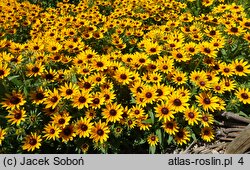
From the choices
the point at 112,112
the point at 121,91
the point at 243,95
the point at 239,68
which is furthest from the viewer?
the point at 239,68

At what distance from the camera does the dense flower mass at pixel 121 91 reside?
391 cm

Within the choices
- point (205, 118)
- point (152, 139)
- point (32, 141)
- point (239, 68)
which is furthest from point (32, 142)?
point (239, 68)

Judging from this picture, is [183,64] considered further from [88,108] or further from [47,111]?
[47,111]

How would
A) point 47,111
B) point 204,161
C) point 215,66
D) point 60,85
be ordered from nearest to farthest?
1. point 204,161
2. point 47,111
3. point 60,85
4. point 215,66

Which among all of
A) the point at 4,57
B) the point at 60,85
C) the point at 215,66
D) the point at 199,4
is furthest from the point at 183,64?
the point at 199,4

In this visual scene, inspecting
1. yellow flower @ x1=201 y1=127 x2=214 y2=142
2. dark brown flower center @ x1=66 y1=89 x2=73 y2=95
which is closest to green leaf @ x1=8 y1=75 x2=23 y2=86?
dark brown flower center @ x1=66 y1=89 x2=73 y2=95

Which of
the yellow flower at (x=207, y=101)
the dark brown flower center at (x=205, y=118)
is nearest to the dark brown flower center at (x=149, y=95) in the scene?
the yellow flower at (x=207, y=101)

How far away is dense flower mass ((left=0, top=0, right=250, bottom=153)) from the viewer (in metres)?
3.91

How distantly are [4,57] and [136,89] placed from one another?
1.75 meters

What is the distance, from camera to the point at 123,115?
409 cm

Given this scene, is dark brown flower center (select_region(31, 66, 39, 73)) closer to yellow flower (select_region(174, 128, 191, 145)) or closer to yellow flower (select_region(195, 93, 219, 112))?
yellow flower (select_region(174, 128, 191, 145))

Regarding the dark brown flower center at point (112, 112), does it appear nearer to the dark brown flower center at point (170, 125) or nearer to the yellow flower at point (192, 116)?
the dark brown flower center at point (170, 125)

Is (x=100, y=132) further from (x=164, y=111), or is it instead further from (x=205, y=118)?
(x=205, y=118)

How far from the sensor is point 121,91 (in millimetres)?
4445
